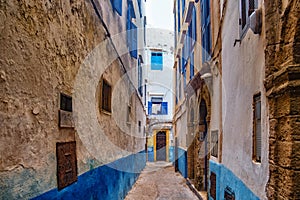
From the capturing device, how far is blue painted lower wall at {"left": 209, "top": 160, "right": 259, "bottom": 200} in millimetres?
3767

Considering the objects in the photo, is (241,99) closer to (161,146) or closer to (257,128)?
(257,128)

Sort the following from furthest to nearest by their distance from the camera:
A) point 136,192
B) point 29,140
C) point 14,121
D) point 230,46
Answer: point 136,192
point 230,46
point 29,140
point 14,121

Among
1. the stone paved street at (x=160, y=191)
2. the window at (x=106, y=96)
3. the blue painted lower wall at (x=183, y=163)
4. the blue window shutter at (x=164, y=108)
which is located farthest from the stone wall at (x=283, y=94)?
the blue window shutter at (x=164, y=108)

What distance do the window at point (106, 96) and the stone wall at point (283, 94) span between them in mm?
3016

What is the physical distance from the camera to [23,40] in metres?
2.25

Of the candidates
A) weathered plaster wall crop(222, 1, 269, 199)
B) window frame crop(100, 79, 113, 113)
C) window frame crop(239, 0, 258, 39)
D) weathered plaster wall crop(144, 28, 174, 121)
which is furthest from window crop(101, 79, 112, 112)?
weathered plaster wall crop(144, 28, 174, 121)

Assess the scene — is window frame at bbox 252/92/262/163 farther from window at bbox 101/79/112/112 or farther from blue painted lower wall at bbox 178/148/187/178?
blue painted lower wall at bbox 178/148/187/178

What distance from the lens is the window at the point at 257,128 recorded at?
3.50 meters

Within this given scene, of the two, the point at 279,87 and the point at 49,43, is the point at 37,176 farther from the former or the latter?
the point at 279,87

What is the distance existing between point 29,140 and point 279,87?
2248mm

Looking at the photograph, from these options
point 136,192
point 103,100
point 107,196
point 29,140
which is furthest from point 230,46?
point 136,192

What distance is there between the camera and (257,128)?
3.58m

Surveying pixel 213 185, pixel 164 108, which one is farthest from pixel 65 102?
pixel 164 108

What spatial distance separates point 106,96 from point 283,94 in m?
3.52
